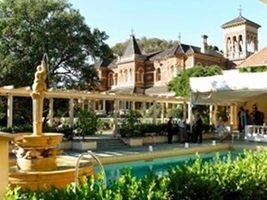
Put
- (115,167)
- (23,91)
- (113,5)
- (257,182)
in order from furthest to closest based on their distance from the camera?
(113,5) → (23,91) → (115,167) → (257,182)

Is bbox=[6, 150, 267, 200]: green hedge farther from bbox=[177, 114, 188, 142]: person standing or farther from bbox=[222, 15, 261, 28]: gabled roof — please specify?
bbox=[222, 15, 261, 28]: gabled roof

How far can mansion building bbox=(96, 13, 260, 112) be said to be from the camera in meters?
48.8

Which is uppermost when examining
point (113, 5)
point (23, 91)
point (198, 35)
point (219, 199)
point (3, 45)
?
point (198, 35)

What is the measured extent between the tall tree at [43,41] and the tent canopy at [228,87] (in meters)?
8.16

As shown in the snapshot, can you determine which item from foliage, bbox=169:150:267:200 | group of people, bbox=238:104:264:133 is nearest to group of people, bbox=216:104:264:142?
group of people, bbox=238:104:264:133

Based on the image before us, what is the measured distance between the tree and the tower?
1168 cm

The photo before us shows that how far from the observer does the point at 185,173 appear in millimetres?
3934

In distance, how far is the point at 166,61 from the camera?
166 feet

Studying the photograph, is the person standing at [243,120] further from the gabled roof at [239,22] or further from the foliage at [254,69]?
the gabled roof at [239,22]

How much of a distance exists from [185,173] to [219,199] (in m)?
0.39

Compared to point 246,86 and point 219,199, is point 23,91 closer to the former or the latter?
point 246,86

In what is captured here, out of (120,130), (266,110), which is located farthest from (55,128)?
(266,110)

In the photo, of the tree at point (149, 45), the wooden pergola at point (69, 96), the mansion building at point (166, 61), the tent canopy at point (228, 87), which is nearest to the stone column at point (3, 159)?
the wooden pergola at point (69, 96)

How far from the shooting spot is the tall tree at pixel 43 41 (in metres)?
25.2
